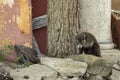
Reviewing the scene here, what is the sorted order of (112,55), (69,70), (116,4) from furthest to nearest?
(116,4) < (112,55) < (69,70)

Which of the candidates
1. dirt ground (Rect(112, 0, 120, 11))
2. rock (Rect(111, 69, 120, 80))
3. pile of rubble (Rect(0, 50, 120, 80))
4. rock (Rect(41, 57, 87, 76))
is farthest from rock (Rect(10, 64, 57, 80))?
dirt ground (Rect(112, 0, 120, 11))

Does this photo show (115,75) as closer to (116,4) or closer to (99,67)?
(99,67)

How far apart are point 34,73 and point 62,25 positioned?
1235 mm

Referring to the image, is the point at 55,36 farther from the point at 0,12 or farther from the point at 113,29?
the point at 113,29

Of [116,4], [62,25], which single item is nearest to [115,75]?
[62,25]

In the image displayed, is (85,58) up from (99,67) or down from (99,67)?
up

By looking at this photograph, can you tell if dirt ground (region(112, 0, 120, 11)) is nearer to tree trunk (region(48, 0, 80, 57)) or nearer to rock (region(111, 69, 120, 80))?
rock (region(111, 69, 120, 80))

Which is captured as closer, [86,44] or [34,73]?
[34,73]

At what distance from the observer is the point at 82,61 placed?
340 inches

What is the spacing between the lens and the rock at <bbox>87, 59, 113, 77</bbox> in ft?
28.1

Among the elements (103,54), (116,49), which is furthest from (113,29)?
(103,54)

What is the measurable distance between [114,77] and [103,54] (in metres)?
1.56

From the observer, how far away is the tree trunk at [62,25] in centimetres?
855

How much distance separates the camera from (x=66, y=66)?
823 centimetres
